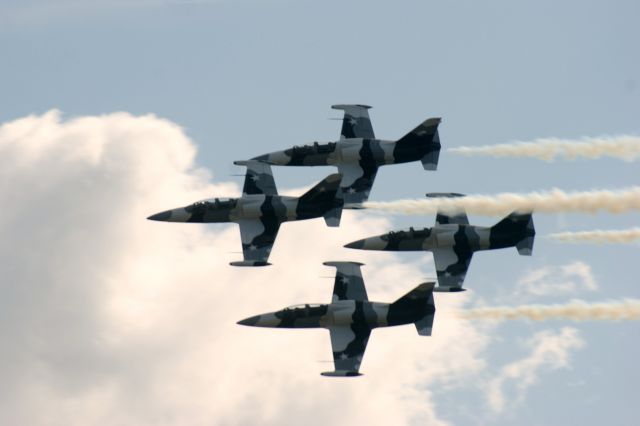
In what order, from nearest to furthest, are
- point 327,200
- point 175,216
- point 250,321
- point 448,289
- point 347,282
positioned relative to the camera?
point 250,321, point 347,282, point 327,200, point 448,289, point 175,216

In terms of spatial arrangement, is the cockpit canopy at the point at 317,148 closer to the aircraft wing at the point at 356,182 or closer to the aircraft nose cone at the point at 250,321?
the aircraft wing at the point at 356,182

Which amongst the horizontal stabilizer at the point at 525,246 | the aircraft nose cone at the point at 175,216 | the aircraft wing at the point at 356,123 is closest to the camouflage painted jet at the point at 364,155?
the aircraft wing at the point at 356,123

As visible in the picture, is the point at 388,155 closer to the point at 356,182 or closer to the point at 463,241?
the point at 356,182

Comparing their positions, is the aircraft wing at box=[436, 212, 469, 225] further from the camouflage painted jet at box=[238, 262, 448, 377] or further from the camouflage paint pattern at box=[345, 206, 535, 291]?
the camouflage painted jet at box=[238, 262, 448, 377]

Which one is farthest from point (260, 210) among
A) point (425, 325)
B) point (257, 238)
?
point (425, 325)

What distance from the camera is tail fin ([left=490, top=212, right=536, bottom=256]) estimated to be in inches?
4210

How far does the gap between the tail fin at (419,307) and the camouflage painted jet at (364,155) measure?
29.9 feet

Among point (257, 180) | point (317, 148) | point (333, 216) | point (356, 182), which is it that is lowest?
point (333, 216)

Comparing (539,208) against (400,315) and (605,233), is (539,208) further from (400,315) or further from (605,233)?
(400,315)

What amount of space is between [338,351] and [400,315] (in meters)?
4.26

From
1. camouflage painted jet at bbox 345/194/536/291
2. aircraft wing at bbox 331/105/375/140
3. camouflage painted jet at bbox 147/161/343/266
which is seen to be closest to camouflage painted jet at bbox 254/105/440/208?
aircraft wing at bbox 331/105/375/140

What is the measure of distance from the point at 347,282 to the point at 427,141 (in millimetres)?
11723

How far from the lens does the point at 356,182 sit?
110m

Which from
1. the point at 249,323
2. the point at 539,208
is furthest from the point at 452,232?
the point at 249,323
